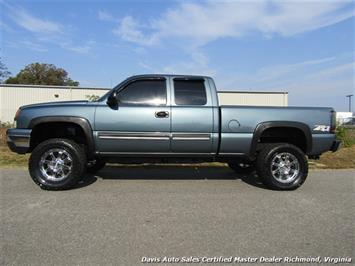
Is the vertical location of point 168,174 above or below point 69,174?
below

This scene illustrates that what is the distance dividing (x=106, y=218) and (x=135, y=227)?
1.81ft

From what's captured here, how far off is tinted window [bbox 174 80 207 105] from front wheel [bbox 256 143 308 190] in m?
1.47

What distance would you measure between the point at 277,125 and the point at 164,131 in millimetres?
1993

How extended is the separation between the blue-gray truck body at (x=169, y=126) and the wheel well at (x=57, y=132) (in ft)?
0.40

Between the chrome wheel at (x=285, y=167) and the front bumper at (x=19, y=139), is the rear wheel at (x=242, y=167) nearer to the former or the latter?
the chrome wheel at (x=285, y=167)

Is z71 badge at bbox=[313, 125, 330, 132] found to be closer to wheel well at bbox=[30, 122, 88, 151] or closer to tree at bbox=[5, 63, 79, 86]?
wheel well at bbox=[30, 122, 88, 151]

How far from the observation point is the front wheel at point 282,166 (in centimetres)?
704

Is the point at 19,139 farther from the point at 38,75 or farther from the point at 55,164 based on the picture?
the point at 38,75

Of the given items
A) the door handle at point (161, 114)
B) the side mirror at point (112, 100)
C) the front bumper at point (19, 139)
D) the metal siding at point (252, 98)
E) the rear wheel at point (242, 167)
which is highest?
the metal siding at point (252, 98)

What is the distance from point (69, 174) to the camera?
679cm

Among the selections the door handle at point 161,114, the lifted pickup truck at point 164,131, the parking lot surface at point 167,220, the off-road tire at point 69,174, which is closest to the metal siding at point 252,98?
the parking lot surface at point 167,220

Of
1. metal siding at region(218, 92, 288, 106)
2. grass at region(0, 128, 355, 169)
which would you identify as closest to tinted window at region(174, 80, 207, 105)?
grass at region(0, 128, 355, 169)

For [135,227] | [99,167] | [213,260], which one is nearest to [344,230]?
[213,260]

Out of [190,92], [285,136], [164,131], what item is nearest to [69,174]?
[164,131]
